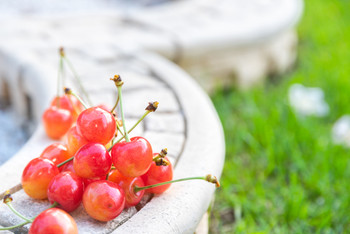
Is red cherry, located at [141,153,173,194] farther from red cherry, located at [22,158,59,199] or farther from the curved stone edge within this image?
red cherry, located at [22,158,59,199]

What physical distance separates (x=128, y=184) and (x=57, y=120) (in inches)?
14.6

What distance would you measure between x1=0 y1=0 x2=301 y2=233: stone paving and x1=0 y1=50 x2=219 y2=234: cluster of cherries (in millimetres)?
53

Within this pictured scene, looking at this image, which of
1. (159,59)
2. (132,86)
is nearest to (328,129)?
(159,59)

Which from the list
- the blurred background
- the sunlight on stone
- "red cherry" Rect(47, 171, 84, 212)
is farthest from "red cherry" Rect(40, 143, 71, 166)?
the sunlight on stone

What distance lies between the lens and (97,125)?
99 cm

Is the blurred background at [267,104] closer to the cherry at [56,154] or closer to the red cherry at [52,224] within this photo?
the cherry at [56,154]

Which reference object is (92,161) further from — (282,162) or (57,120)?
(282,162)

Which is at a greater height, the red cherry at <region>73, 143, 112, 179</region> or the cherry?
the red cherry at <region>73, 143, 112, 179</region>

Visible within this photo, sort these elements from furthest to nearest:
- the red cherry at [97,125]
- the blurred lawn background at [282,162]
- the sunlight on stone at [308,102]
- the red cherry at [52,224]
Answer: the sunlight on stone at [308,102] < the blurred lawn background at [282,162] < the red cherry at [97,125] < the red cherry at [52,224]

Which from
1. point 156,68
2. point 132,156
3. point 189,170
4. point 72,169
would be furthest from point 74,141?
point 156,68

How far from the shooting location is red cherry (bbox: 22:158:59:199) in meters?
1.01

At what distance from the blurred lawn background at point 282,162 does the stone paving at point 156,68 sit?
23 centimetres

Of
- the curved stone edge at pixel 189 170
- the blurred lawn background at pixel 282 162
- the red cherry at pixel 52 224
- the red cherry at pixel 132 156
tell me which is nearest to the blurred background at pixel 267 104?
the blurred lawn background at pixel 282 162

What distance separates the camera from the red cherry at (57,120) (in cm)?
128
